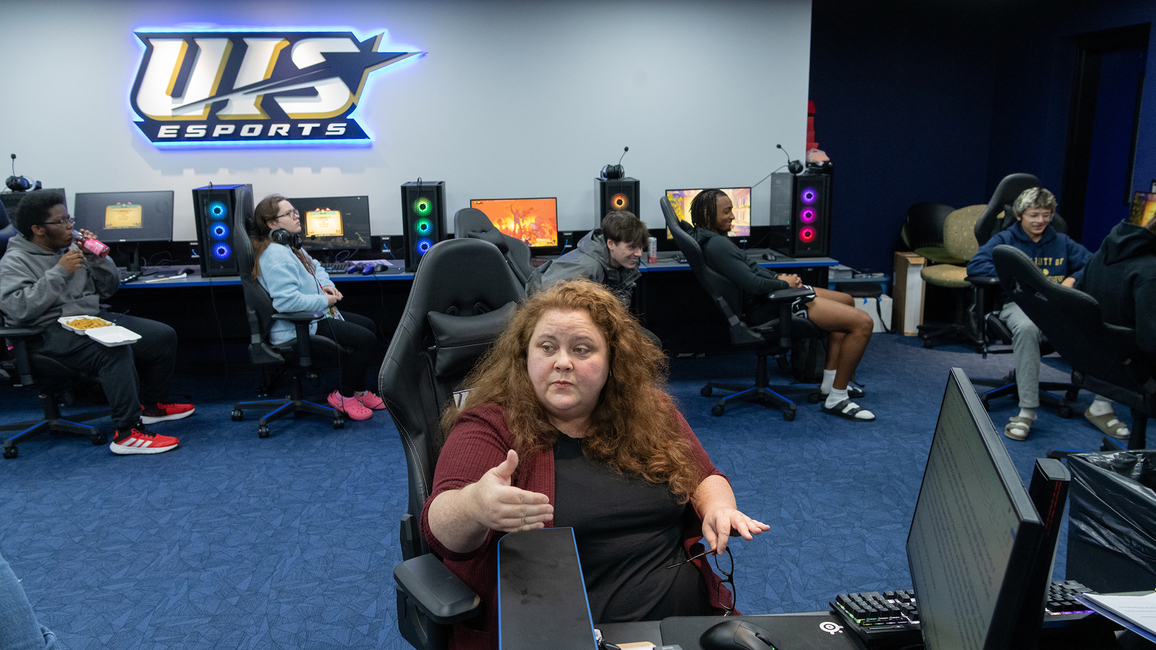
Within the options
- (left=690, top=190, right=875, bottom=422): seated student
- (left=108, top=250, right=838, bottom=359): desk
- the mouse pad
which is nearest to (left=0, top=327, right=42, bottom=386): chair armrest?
(left=108, top=250, right=838, bottom=359): desk

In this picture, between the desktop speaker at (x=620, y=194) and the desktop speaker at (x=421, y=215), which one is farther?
the desktop speaker at (x=620, y=194)

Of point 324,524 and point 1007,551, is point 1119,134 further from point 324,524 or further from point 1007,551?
point 1007,551

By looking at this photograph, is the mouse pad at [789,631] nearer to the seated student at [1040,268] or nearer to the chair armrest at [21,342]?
the seated student at [1040,268]

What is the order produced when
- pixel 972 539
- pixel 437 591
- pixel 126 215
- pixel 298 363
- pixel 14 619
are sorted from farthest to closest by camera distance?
pixel 126 215 → pixel 298 363 → pixel 437 591 → pixel 14 619 → pixel 972 539

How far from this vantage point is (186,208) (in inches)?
205

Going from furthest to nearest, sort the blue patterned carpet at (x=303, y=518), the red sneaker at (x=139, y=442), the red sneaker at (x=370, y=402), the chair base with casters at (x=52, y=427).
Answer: the red sneaker at (x=370, y=402)
the chair base with casters at (x=52, y=427)
the red sneaker at (x=139, y=442)
the blue patterned carpet at (x=303, y=518)

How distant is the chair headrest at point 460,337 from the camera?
1.86 metres

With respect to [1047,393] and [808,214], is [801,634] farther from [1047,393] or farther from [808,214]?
[808,214]

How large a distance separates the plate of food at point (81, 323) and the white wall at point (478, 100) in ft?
4.78

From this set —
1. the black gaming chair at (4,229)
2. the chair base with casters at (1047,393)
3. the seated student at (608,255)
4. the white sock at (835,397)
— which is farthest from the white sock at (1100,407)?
the black gaming chair at (4,229)

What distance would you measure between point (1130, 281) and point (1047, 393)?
1325mm

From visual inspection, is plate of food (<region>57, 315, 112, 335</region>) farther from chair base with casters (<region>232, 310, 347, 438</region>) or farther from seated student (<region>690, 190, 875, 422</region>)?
seated student (<region>690, 190, 875, 422</region>)

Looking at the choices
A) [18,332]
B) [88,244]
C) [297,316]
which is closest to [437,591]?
[297,316]

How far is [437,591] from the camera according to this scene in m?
1.34
